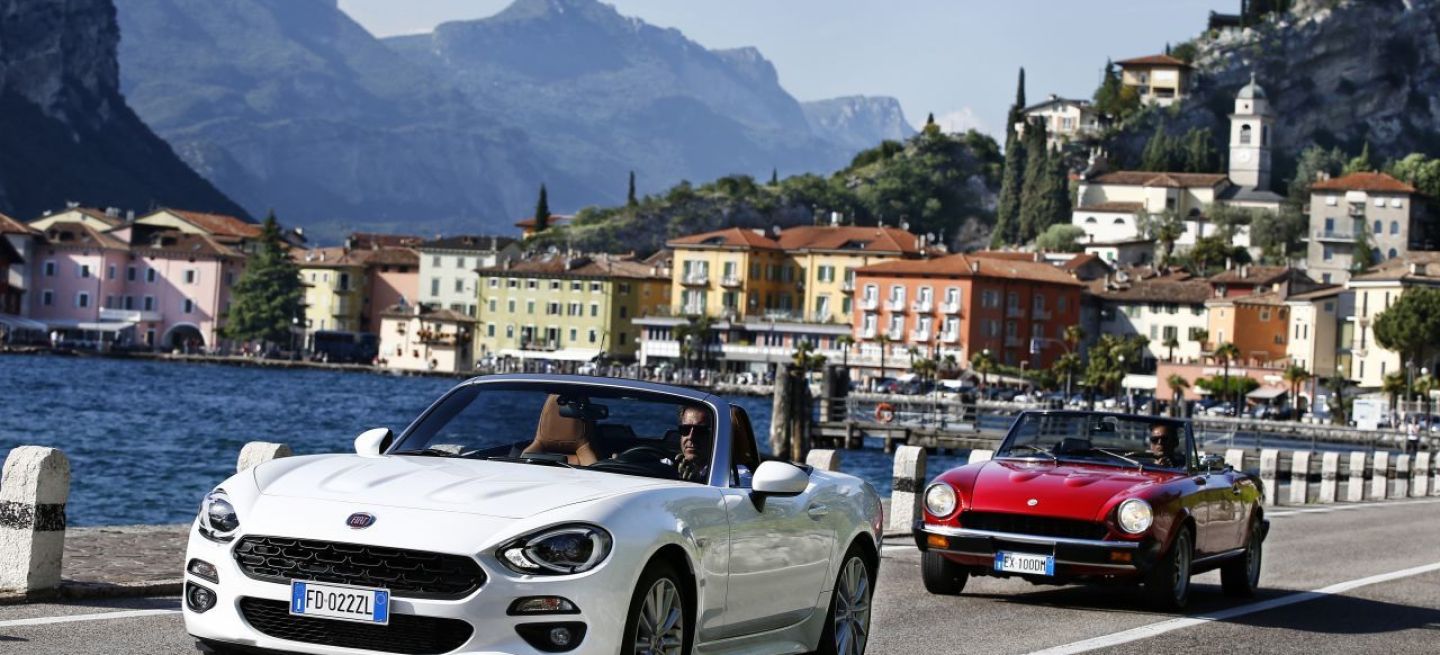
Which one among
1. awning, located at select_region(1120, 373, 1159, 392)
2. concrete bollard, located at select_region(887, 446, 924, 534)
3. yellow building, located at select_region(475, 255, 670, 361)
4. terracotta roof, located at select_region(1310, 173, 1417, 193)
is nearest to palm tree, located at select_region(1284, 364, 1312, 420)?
awning, located at select_region(1120, 373, 1159, 392)

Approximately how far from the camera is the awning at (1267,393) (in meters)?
148

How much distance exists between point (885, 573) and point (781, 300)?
16941cm

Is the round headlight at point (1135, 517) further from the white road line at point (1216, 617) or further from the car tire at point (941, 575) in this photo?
the car tire at point (941, 575)

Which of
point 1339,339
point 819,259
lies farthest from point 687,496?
point 819,259

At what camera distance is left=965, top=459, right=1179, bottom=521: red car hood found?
1530cm

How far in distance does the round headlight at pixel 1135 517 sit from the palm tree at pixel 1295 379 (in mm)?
132827

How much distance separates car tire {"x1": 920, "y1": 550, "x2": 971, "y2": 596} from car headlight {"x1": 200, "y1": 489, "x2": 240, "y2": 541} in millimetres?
7867

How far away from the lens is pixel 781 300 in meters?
187

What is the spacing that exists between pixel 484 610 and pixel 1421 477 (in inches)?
1564

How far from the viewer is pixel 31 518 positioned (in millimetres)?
12086

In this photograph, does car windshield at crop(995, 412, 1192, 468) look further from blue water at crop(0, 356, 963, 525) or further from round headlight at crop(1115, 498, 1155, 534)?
blue water at crop(0, 356, 963, 525)

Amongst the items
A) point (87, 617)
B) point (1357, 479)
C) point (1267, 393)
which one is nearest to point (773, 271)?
point (1267, 393)

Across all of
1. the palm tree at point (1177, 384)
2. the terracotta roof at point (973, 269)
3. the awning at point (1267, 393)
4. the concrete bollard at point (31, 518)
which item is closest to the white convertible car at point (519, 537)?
the concrete bollard at point (31, 518)

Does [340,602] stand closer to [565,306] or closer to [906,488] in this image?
[906,488]
